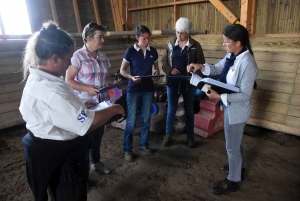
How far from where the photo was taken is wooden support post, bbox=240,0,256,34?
389 centimetres

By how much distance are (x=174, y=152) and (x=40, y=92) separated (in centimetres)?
256

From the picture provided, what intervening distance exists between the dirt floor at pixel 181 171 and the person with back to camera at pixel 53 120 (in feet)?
3.70

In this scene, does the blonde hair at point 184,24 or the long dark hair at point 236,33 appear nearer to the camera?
the long dark hair at point 236,33

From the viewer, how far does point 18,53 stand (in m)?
4.35

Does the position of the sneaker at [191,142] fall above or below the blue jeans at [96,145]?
below

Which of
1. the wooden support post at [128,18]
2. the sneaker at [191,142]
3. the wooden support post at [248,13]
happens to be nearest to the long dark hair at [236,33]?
the sneaker at [191,142]

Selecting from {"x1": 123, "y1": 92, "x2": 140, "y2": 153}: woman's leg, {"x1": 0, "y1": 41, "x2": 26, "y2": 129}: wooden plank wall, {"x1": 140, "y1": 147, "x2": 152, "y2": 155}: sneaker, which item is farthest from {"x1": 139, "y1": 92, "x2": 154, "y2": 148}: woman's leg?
{"x1": 0, "y1": 41, "x2": 26, "y2": 129}: wooden plank wall

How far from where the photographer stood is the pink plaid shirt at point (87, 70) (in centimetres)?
228

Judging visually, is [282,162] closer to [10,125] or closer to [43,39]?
[43,39]

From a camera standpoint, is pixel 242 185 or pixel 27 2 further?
A: pixel 27 2

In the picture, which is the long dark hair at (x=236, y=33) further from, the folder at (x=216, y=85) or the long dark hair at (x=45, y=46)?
the long dark hair at (x=45, y=46)

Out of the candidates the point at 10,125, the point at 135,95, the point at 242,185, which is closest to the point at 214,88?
the point at 135,95

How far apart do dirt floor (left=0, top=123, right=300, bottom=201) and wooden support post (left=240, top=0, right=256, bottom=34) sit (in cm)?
208

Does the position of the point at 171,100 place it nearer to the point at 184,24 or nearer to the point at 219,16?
the point at 184,24
